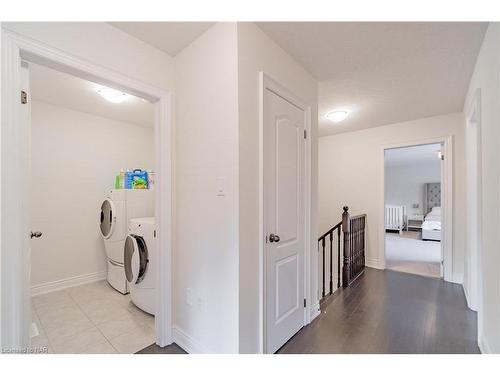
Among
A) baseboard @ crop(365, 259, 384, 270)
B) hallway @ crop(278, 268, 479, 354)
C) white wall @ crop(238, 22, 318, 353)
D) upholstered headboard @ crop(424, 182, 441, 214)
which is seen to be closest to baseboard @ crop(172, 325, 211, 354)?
white wall @ crop(238, 22, 318, 353)

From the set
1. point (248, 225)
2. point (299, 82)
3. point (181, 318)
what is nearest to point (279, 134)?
point (299, 82)

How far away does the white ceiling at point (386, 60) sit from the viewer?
1.59 metres

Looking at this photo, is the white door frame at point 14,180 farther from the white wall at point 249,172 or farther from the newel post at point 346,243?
the newel post at point 346,243

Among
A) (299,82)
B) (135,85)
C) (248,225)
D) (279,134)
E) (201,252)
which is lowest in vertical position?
(201,252)

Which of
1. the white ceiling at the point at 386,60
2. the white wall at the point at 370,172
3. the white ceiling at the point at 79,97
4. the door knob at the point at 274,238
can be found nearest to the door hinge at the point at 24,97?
the white ceiling at the point at 79,97

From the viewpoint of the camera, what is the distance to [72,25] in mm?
1396

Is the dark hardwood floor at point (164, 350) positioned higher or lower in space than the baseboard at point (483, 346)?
lower

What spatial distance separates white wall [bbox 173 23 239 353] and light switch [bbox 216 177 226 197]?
1cm

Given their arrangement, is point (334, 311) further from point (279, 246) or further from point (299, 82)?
point (299, 82)

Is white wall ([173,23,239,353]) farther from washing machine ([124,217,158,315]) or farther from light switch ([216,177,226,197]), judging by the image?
washing machine ([124,217,158,315])

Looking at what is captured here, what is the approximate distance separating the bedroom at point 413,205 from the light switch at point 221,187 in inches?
157

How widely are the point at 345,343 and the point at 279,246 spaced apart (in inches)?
37.6

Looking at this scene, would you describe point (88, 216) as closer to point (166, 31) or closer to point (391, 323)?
point (166, 31)

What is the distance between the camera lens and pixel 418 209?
7.84 m
